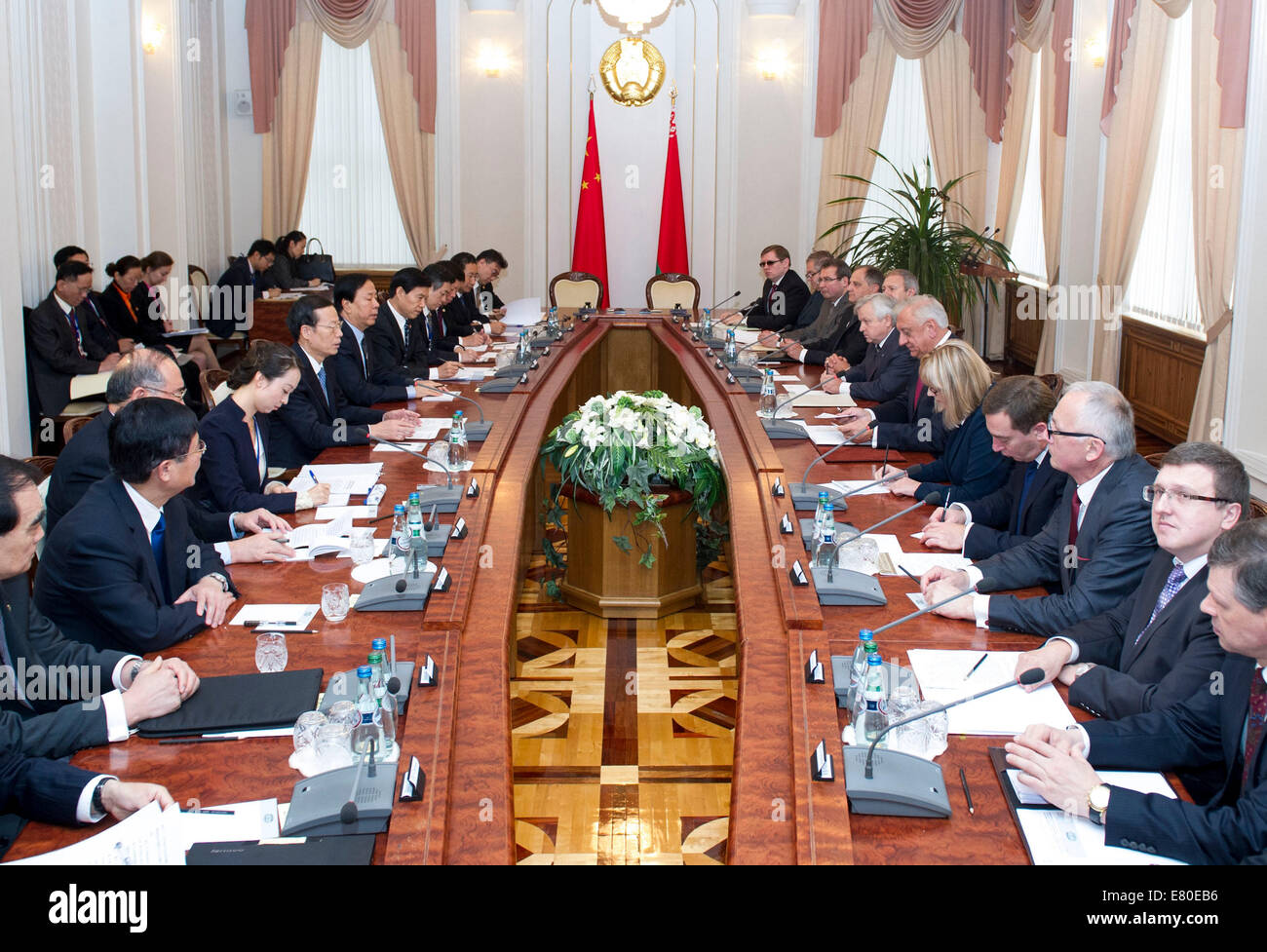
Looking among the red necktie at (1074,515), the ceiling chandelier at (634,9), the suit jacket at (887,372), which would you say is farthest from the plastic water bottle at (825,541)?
the ceiling chandelier at (634,9)

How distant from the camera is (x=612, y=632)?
4750 millimetres

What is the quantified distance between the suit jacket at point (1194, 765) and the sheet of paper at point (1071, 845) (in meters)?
0.02

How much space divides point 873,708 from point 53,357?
19.1ft

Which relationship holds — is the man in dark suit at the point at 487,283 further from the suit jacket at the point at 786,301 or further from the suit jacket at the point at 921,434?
the suit jacket at the point at 921,434

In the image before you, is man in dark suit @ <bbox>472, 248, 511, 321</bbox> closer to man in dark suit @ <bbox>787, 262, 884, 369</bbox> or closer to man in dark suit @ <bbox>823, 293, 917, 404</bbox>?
man in dark suit @ <bbox>787, 262, 884, 369</bbox>

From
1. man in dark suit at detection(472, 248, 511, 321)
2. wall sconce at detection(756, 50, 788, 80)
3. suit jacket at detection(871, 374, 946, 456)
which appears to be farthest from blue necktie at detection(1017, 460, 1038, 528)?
wall sconce at detection(756, 50, 788, 80)

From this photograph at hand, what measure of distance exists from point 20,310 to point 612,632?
147 inches

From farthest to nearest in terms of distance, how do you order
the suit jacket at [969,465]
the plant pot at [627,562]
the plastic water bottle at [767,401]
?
the plastic water bottle at [767,401] → the plant pot at [627,562] → the suit jacket at [969,465]

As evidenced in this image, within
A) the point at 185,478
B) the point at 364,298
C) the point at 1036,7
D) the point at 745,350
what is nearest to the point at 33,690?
the point at 185,478

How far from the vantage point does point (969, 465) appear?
4016mm

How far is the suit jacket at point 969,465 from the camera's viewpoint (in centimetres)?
398

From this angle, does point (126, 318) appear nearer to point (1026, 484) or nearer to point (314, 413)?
point (314, 413)

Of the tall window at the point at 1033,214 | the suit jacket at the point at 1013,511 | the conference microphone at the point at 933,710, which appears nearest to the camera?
the conference microphone at the point at 933,710
